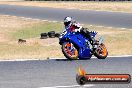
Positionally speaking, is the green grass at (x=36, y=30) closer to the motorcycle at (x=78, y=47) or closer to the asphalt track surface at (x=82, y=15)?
the asphalt track surface at (x=82, y=15)

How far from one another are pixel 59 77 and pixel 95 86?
5.33 ft

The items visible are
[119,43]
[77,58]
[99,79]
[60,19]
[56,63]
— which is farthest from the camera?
[60,19]

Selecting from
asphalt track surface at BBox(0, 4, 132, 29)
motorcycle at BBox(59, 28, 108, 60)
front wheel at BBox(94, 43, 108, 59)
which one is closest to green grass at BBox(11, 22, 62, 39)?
asphalt track surface at BBox(0, 4, 132, 29)

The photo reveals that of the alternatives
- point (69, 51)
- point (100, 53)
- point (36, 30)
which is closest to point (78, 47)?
point (69, 51)

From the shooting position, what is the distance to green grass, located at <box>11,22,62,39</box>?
93.8 feet

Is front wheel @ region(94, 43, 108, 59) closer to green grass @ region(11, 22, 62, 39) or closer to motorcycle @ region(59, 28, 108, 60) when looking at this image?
motorcycle @ region(59, 28, 108, 60)

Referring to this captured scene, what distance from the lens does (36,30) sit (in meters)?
30.5

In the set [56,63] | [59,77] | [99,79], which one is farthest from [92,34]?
[99,79]

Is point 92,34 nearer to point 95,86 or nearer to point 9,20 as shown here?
point 95,86

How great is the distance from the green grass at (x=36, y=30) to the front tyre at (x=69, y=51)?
1271cm

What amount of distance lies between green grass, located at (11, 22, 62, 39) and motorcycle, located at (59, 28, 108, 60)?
1240 cm

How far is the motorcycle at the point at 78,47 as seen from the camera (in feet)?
50.4

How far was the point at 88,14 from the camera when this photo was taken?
37.0 m

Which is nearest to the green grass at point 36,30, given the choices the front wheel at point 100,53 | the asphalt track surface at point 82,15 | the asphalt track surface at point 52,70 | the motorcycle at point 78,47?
the asphalt track surface at point 82,15
